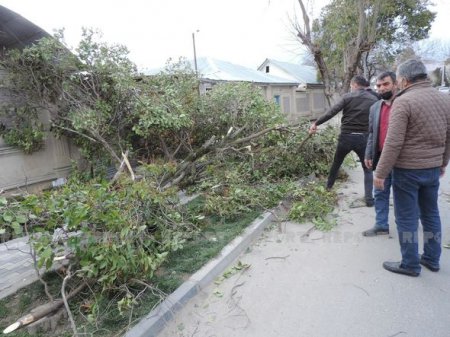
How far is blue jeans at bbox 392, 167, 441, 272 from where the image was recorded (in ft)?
9.63

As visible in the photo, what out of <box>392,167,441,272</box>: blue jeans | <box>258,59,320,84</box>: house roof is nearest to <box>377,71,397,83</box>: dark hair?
<box>392,167,441,272</box>: blue jeans

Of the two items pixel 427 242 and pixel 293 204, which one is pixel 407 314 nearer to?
pixel 427 242

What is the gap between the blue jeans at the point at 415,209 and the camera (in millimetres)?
2936

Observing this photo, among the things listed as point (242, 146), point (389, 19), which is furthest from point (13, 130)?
point (389, 19)

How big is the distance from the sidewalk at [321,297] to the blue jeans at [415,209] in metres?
0.24

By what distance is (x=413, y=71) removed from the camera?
9.42 feet

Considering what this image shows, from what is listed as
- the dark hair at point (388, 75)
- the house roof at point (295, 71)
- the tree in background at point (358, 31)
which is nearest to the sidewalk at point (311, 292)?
the dark hair at point (388, 75)

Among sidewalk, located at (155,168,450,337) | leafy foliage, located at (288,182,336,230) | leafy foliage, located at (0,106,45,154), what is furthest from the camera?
leafy foliage, located at (0,106,45,154)

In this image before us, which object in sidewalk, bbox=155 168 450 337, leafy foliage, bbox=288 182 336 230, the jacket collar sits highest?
the jacket collar

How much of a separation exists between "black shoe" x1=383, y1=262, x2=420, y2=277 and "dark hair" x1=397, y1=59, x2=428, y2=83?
5.80 ft

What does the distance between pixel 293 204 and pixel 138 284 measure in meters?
2.91

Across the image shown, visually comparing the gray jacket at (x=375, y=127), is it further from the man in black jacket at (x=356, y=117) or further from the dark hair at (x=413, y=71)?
the man in black jacket at (x=356, y=117)

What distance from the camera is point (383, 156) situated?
293 cm

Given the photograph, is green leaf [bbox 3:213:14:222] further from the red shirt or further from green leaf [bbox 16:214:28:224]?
the red shirt
